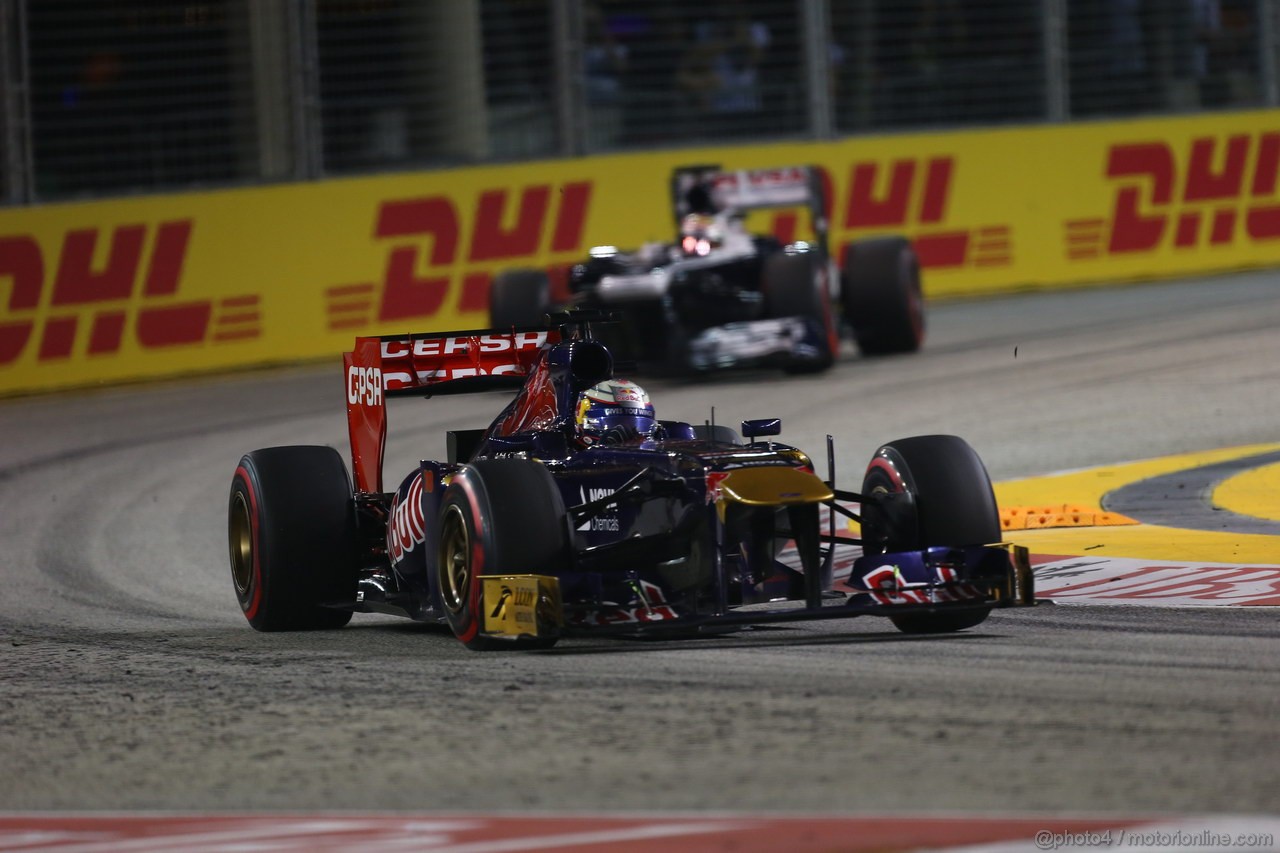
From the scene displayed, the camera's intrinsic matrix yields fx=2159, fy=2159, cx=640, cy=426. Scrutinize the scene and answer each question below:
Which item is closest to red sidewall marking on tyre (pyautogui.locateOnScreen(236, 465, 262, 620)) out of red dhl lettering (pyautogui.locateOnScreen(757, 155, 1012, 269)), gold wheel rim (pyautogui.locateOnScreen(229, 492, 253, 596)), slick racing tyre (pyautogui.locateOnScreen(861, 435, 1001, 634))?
gold wheel rim (pyautogui.locateOnScreen(229, 492, 253, 596))

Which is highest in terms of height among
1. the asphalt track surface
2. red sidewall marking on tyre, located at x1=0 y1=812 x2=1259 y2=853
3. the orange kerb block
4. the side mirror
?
the side mirror

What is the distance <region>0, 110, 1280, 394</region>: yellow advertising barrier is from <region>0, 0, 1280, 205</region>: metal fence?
1.35 ft

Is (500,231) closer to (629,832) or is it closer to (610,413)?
(610,413)

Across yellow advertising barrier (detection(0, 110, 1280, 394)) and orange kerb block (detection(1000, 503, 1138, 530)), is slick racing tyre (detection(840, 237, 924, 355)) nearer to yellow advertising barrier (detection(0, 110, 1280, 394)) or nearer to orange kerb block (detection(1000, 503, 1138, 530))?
yellow advertising barrier (detection(0, 110, 1280, 394))

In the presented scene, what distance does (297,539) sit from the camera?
9219 mm

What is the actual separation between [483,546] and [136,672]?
1.38 metres

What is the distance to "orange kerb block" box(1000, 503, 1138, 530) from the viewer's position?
11023mm

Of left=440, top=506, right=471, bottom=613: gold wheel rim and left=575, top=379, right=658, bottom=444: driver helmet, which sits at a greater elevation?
left=575, top=379, right=658, bottom=444: driver helmet

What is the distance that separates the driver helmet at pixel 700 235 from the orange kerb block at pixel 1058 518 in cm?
693

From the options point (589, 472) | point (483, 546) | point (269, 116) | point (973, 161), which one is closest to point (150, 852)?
point (483, 546)

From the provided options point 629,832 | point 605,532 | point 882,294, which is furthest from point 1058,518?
point 882,294

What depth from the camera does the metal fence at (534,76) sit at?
20.2 metres

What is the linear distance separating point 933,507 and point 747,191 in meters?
10.8

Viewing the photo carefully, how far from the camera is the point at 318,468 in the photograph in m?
9.32
